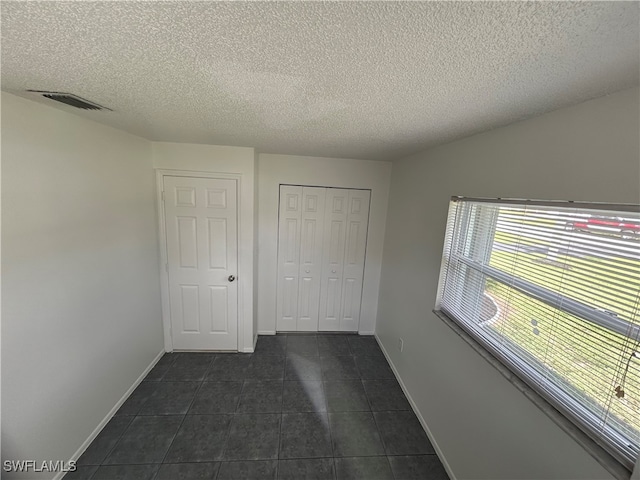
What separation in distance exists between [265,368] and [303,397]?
0.56 metres

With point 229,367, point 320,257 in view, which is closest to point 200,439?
point 229,367

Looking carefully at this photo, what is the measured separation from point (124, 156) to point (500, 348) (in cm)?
295

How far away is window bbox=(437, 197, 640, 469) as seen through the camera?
0.83 meters

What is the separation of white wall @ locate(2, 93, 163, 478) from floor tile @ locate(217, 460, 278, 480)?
998mm

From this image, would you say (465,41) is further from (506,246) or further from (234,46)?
(506,246)

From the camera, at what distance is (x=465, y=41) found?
2.10 ft

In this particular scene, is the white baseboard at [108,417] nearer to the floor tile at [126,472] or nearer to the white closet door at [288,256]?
the floor tile at [126,472]

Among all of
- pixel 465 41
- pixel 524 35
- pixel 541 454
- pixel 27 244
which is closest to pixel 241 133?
pixel 27 244

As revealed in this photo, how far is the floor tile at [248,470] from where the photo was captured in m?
1.56

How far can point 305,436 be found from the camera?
1.85 metres

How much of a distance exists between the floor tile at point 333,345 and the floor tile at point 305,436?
0.87 m

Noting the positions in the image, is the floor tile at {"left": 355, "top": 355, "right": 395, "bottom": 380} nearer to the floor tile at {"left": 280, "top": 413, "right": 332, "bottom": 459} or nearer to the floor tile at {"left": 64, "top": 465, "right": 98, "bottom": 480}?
the floor tile at {"left": 280, "top": 413, "right": 332, "bottom": 459}

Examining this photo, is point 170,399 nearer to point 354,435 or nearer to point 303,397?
point 303,397

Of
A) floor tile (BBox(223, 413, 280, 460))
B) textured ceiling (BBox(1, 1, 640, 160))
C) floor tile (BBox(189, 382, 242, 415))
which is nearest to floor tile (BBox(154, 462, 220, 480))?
floor tile (BBox(223, 413, 280, 460))
